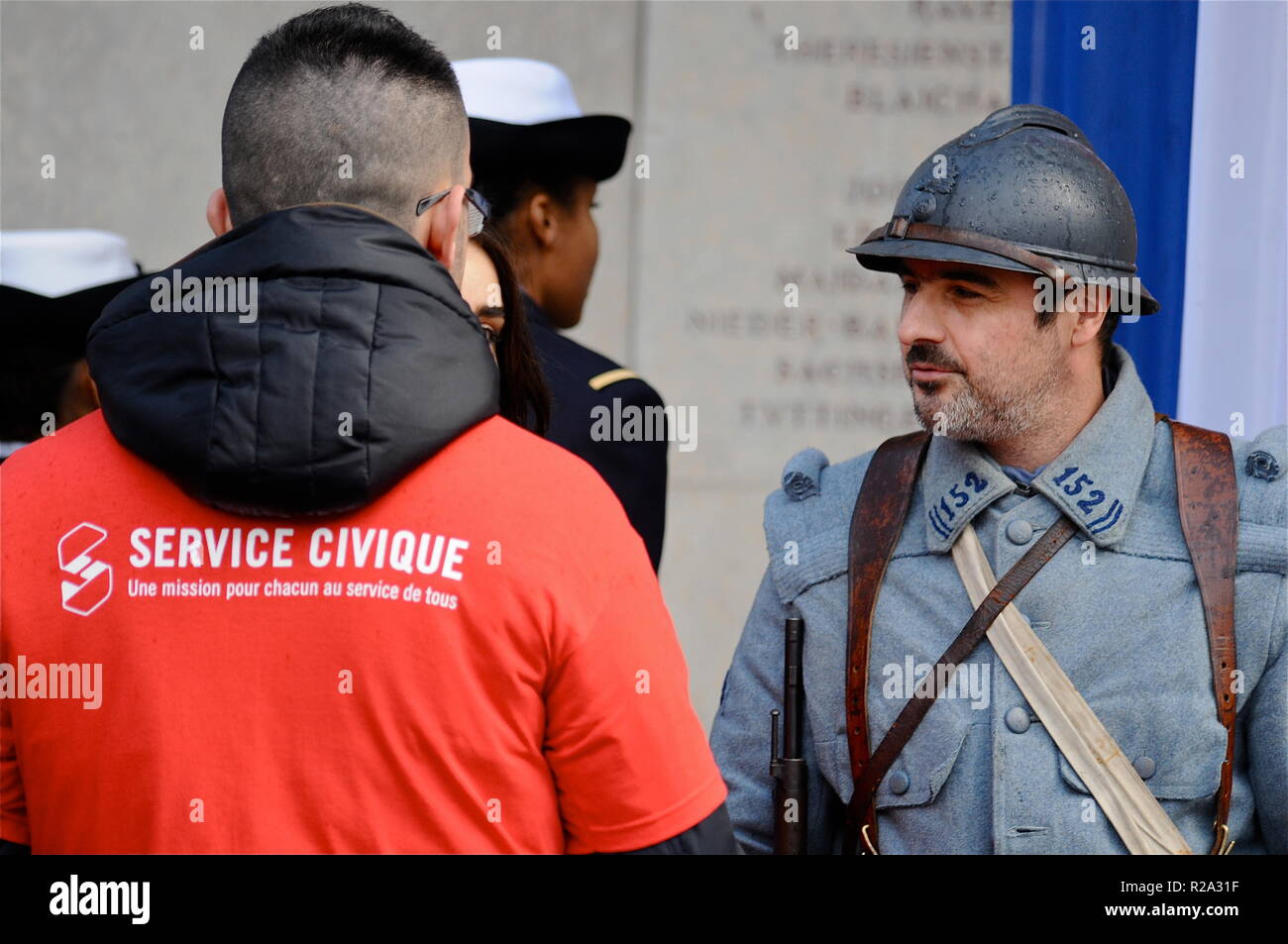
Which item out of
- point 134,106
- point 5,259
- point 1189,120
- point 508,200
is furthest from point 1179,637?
point 134,106

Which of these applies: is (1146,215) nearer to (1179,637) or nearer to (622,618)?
(1179,637)

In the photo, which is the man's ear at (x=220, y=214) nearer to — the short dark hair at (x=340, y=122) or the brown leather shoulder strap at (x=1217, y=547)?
the short dark hair at (x=340, y=122)

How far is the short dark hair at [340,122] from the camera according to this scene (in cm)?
172

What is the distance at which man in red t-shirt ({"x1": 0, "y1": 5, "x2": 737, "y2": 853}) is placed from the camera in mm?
1536

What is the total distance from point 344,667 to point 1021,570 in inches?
48.7

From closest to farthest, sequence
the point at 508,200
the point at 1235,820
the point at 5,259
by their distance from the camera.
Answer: the point at 1235,820 < the point at 508,200 < the point at 5,259

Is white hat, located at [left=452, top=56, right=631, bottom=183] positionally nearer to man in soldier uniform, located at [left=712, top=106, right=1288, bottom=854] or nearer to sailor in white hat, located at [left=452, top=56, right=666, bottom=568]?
sailor in white hat, located at [left=452, top=56, right=666, bottom=568]

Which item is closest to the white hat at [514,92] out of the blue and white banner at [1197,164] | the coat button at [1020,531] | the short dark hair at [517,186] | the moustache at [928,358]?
the short dark hair at [517,186]

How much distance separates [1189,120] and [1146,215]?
7.6 inches

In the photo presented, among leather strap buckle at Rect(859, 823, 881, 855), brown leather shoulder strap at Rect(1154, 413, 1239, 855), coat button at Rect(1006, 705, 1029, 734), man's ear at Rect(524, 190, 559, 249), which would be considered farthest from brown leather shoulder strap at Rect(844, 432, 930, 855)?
man's ear at Rect(524, 190, 559, 249)

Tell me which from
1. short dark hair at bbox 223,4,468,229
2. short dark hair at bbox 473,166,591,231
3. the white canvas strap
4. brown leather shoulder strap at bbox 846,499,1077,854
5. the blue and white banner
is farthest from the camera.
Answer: short dark hair at bbox 473,166,591,231

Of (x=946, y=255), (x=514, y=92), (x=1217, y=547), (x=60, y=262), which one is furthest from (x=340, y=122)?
(x=60, y=262)

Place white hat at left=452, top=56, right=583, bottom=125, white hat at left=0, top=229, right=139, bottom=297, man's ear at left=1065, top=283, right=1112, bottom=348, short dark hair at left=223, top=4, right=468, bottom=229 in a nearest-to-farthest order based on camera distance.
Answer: short dark hair at left=223, top=4, right=468, bottom=229
man's ear at left=1065, top=283, right=1112, bottom=348
white hat at left=452, top=56, right=583, bottom=125
white hat at left=0, top=229, right=139, bottom=297

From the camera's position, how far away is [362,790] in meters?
1.55
